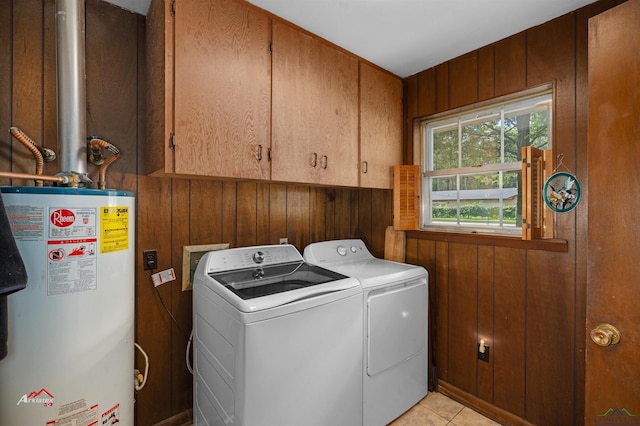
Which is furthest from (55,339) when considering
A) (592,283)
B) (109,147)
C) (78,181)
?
(592,283)

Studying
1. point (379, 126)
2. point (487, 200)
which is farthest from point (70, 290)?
point (487, 200)

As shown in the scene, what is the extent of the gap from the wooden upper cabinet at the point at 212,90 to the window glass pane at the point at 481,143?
1.45m

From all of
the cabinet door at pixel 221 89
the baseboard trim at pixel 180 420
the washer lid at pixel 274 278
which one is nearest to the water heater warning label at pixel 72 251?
the cabinet door at pixel 221 89

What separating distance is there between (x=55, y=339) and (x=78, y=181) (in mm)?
619

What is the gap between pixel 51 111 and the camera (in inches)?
54.4

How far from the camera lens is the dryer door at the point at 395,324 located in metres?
1.62

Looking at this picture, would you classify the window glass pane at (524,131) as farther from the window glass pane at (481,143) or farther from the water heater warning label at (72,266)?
the water heater warning label at (72,266)

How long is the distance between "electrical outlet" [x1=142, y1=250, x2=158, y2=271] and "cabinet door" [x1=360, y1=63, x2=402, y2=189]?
137cm

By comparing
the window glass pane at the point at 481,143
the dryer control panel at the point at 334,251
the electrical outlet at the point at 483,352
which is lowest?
the electrical outlet at the point at 483,352

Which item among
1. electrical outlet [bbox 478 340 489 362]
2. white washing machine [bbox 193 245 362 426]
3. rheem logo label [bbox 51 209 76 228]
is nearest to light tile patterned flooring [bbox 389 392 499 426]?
electrical outlet [bbox 478 340 489 362]

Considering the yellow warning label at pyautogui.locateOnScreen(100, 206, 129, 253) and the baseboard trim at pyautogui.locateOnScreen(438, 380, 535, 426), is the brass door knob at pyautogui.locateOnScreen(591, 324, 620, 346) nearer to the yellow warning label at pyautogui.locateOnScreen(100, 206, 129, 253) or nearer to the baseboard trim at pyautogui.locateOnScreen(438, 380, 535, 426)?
the baseboard trim at pyautogui.locateOnScreen(438, 380, 535, 426)

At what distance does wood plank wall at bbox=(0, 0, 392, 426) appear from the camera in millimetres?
1311

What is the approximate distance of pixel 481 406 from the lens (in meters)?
1.90

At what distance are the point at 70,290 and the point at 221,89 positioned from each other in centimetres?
105
